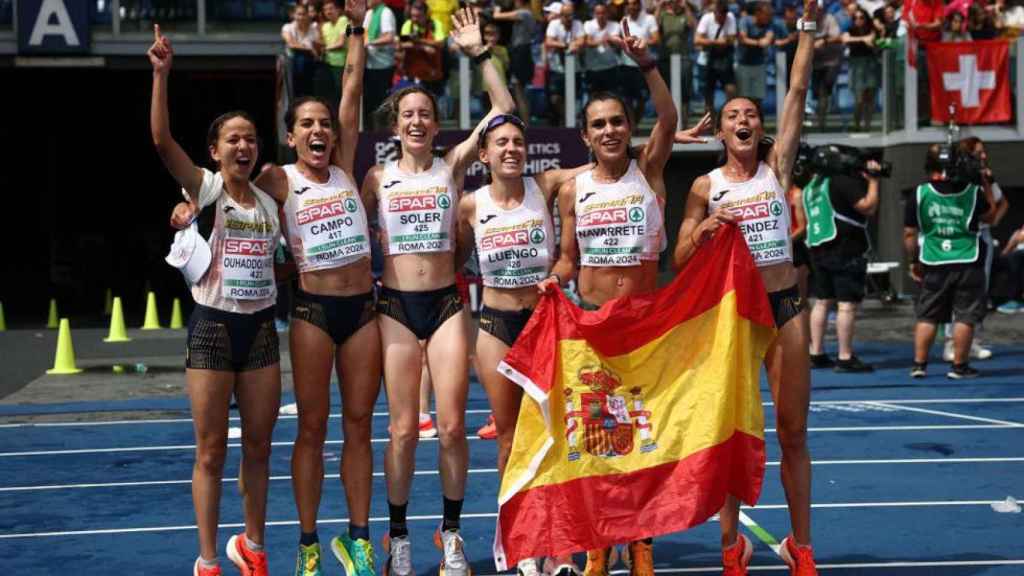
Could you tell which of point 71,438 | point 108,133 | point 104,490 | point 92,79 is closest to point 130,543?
point 104,490

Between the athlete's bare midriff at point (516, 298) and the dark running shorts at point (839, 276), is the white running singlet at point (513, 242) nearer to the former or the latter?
the athlete's bare midriff at point (516, 298)

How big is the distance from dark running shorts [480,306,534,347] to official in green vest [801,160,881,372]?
813 centimetres

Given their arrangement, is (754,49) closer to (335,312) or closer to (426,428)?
(426,428)

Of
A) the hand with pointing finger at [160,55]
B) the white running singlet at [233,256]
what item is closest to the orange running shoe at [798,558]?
the white running singlet at [233,256]

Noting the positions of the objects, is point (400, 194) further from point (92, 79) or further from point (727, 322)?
point (92, 79)

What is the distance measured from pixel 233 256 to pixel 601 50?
533 inches

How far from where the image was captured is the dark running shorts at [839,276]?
14.9 m

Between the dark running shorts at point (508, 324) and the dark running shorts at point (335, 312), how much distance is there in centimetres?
58

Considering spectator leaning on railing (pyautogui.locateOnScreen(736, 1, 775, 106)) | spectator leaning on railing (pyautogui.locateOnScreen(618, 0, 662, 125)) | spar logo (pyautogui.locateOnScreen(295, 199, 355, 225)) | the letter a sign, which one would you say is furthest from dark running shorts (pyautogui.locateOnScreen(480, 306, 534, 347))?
the letter a sign

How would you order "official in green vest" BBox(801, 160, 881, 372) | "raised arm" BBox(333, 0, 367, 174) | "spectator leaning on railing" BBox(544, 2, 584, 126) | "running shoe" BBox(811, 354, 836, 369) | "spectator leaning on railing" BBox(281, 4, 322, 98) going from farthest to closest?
"spectator leaning on railing" BBox(544, 2, 584, 126)
"spectator leaning on railing" BBox(281, 4, 322, 98)
"running shoe" BBox(811, 354, 836, 369)
"official in green vest" BBox(801, 160, 881, 372)
"raised arm" BBox(333, 0, 367, 174)

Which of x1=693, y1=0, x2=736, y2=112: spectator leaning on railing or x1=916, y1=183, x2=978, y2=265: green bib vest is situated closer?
x1=916, y1=183, x2=978, y2=265: green bib vest

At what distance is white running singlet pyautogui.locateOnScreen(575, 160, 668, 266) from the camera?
7219 mm

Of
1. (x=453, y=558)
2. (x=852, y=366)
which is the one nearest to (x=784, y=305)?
(x=453, y=558)

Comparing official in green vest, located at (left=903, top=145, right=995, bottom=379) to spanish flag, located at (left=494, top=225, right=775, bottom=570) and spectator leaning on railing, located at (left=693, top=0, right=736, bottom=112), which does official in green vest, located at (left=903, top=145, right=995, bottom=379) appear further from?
spanish flag, located at (left=494, top=225, right=775, bottom=570)
